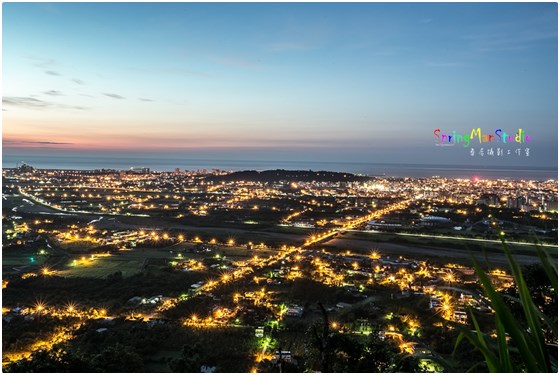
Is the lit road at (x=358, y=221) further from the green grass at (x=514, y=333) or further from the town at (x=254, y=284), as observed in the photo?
the green grass at (x=514, y=333)

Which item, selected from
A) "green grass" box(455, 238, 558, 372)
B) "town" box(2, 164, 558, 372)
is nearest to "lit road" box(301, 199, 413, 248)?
"town" box(2, 164, 558, 372)

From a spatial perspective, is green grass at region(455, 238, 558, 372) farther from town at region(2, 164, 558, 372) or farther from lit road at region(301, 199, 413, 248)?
lit road at region(301, 199, 413, 248)

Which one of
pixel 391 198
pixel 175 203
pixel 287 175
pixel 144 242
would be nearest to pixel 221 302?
pixel 144 242

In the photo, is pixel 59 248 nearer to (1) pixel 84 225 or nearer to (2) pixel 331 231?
(1) pixel 84 225

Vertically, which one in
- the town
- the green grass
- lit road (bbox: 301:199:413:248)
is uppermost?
the green grass

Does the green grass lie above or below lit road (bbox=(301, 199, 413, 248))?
above

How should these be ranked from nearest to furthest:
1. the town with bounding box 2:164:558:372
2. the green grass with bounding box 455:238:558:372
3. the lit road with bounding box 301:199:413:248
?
the green grass with bounding box 455:238:558:372, the town with bounding box 2:164:558:372, the lit road with bounding box 301:199:413:248

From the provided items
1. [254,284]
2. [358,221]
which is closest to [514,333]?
[254,284]

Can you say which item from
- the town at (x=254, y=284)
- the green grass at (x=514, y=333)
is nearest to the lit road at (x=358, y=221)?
the town at (x=254, y=284)

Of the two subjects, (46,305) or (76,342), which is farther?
(46,305)
